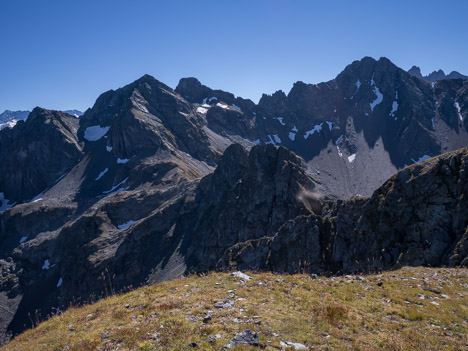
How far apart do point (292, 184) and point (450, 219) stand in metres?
63.3

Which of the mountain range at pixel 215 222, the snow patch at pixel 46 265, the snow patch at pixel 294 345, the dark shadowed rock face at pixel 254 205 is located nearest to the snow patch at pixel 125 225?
the mountain range at pixel 215 222

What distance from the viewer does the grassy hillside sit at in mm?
9141

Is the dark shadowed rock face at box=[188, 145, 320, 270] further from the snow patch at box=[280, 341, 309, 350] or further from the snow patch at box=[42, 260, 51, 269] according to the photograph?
the snow patch at box=[280, 341, 309, 350]

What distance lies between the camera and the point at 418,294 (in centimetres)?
1384

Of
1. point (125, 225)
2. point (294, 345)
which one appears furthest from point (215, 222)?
point (294, 345)

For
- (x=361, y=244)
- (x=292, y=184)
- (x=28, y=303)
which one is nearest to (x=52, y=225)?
(x=28, y=303)

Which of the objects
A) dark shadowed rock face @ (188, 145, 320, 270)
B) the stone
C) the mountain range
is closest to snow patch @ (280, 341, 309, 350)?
the stone

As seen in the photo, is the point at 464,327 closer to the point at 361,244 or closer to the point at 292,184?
the point at 361,244

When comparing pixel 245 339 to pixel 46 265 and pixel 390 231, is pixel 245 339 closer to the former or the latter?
pixel 390 231

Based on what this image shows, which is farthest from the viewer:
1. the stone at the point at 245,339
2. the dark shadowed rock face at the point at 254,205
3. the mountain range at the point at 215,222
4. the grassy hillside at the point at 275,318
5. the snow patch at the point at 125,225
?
the snow patch at the point at 125,225

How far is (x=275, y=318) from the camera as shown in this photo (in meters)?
10.6

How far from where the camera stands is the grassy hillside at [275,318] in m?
9.14

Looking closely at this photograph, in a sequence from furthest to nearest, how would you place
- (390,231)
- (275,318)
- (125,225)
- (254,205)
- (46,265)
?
1. (125,225)
2. (46,265)
3. (254,205)
4. (390,231)
5. (275,318)

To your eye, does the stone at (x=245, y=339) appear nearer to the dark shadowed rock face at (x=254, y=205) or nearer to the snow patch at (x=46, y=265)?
the dark shadowed rock face at (x=254, y=205)
